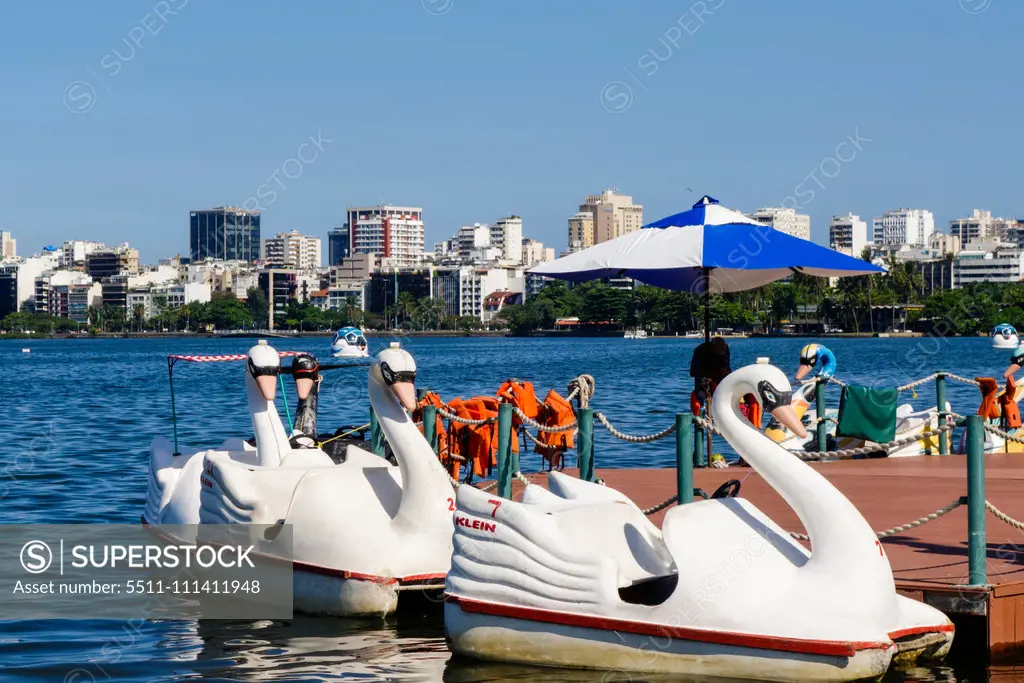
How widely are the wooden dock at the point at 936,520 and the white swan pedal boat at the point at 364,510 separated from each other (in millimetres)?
2090

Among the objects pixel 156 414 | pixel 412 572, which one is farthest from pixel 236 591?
pixel 156 414

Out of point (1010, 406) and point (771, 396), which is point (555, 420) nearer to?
point (1010, 406)

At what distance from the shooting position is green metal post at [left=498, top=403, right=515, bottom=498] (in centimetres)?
1220

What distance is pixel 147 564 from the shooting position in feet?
41.8

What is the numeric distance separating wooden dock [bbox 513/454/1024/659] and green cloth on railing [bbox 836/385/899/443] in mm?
318

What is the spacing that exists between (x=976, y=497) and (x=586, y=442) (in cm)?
390

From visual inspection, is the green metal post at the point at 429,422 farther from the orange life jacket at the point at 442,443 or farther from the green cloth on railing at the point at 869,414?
the green cloth on railing at the point at 869,414

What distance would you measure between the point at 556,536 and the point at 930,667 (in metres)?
2.57

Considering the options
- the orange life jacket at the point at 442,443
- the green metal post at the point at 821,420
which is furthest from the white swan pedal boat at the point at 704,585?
the green metal post at the point at 821,420

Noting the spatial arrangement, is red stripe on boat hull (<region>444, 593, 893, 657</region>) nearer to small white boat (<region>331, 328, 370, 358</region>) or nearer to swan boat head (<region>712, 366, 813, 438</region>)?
swan boat head (<region>712, 366, 813, 438</region>)

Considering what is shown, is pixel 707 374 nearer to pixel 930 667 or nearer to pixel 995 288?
pixel 930 667

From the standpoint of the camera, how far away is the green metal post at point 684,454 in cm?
991

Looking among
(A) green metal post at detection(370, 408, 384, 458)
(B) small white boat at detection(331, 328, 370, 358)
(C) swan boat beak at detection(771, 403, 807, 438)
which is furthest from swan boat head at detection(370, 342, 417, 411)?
(B) small white boat at detection(331, 328, 370, 358)

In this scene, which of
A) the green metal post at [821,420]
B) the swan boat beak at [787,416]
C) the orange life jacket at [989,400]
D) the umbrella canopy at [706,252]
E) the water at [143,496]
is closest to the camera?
the swan boat beak at [787,416]
